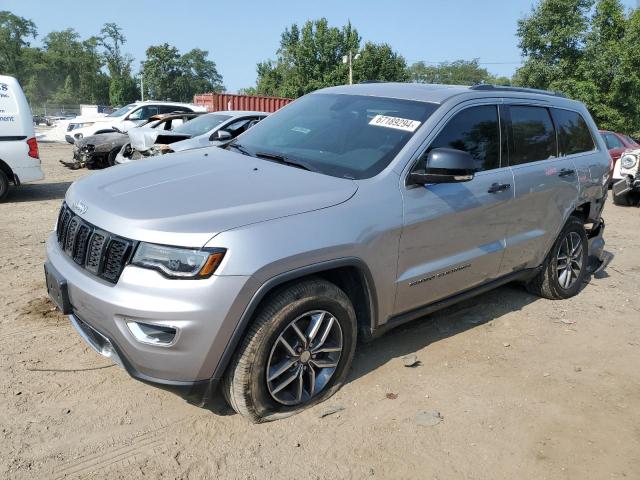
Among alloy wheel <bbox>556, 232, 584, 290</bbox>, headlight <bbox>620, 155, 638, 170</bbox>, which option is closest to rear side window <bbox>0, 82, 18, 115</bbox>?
alloy wheel <bbox>556, 232, 584, 290</bbox>

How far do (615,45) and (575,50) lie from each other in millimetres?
1824

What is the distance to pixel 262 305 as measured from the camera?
277 cm

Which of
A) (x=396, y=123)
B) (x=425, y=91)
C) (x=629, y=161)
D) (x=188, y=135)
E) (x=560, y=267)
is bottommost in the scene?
(x=560, y=267)

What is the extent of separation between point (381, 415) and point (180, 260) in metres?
1.50

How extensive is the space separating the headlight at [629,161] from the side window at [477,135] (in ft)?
25.8

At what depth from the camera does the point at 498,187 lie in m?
3.89

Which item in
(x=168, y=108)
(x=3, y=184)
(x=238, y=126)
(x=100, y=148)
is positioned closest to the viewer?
(x=3, y=184)

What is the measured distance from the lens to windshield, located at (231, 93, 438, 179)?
11.1 ft

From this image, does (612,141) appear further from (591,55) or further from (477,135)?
(591,55)

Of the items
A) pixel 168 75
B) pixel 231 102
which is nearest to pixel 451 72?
pixel 168 75

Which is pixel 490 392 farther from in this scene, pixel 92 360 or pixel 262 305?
pixel 92 360

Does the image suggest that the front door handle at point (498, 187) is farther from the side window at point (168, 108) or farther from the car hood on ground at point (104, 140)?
the side window at point (168, 108)

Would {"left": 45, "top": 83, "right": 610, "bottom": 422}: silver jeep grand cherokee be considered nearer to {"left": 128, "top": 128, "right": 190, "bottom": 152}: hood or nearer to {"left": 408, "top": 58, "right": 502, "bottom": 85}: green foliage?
{"left": 128, "top": 128, "right": 190, "bottom": 152}: hood

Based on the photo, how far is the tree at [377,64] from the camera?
161 ft
